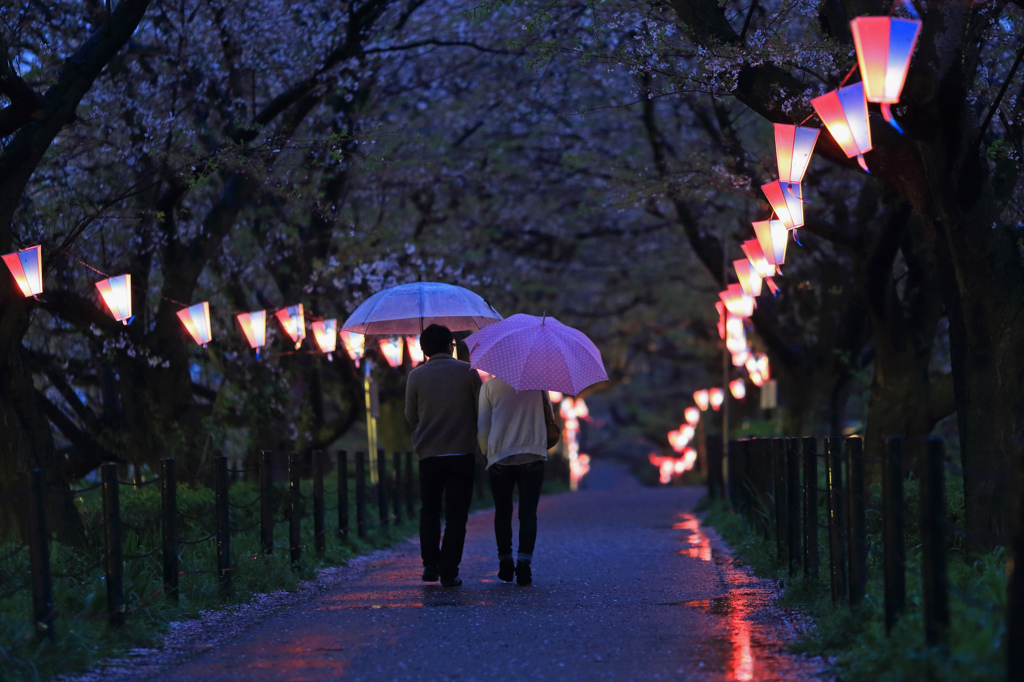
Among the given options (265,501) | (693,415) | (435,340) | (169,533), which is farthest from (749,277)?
(693,415)

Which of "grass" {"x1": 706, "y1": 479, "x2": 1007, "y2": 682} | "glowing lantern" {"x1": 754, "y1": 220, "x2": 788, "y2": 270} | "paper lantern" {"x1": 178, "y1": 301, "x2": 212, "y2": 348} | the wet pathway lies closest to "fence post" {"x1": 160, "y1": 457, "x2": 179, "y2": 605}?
the wet pathway

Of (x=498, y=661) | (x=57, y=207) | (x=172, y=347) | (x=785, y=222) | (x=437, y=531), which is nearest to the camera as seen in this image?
(x=498, y=661)

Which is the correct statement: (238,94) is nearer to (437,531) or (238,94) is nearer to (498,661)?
(437,531)

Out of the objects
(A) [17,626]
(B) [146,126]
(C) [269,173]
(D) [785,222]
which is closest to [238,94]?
(B) [146,126]

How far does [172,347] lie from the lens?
47.8 feet

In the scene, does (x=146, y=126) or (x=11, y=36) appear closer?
(x=11, y=36)

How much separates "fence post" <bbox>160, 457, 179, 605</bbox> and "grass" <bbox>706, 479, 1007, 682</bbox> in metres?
4.07

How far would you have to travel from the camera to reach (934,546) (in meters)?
4.77

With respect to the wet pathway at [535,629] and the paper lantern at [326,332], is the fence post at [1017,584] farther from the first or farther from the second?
the paper lantern at [326,332]

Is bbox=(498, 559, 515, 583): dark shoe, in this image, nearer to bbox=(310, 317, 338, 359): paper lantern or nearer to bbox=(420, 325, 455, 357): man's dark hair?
bbox=(420, 325, 455, 357): man's dark hair

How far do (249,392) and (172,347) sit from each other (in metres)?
2.51

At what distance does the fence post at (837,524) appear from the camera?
6.55 meters

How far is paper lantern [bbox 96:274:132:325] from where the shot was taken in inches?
441

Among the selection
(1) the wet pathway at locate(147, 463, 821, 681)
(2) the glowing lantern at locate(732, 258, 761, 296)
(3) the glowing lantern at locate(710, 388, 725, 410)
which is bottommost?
(1) the wet pathway at locate(147, 463, 821, 681)
